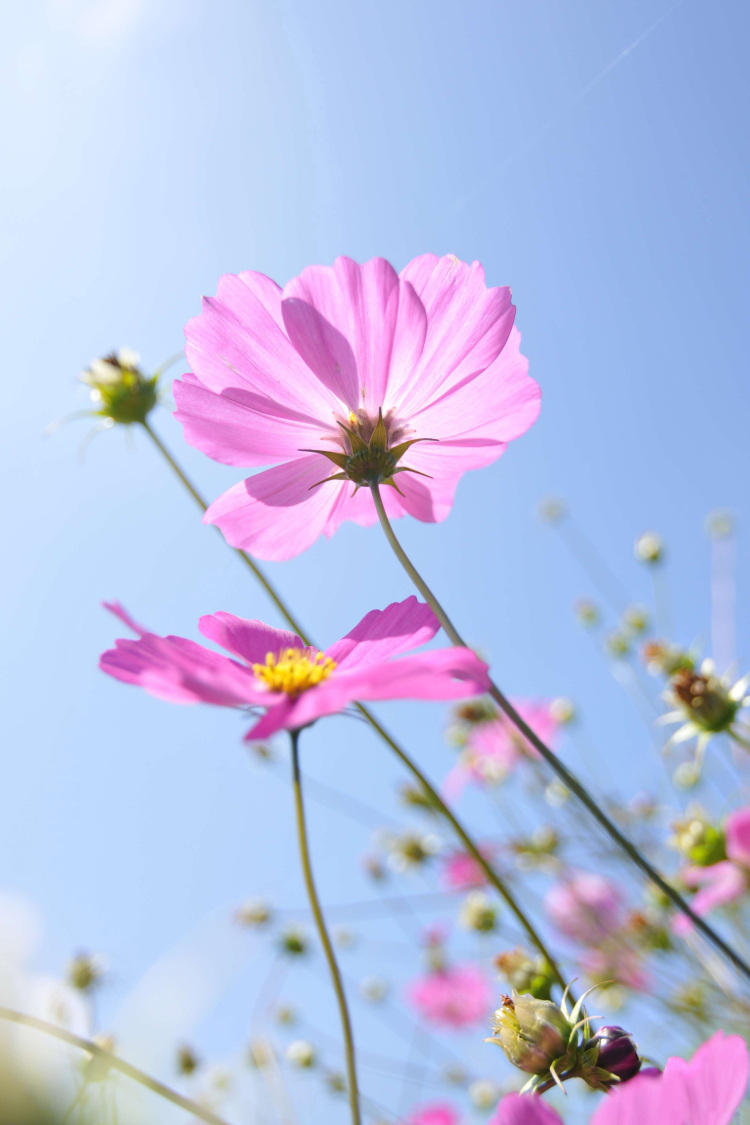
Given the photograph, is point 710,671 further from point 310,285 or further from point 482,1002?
point 482,1002

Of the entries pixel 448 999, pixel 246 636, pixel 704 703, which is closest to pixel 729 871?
pixel 704 703

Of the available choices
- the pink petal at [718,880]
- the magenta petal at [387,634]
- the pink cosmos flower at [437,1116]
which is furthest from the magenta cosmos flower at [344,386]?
the pink cosmos flower at [437,1116]

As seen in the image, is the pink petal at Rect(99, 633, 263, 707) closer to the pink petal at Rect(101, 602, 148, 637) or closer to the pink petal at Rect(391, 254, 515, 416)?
the pink petal at Rect(101, 602, 148, 637)

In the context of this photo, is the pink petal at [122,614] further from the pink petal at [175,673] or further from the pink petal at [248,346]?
the pink petal at [248,346]

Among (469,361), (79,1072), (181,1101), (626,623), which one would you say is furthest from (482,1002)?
(469,361)

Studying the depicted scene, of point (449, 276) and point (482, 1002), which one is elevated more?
point (449, 276)

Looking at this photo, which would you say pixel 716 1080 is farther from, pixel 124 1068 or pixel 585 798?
pixel 124 1068

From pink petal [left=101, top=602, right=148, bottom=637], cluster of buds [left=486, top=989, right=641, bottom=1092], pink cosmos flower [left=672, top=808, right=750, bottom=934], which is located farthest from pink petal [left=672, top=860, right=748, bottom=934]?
pink petal [left=101, top=602, right=148, bottom=637]
